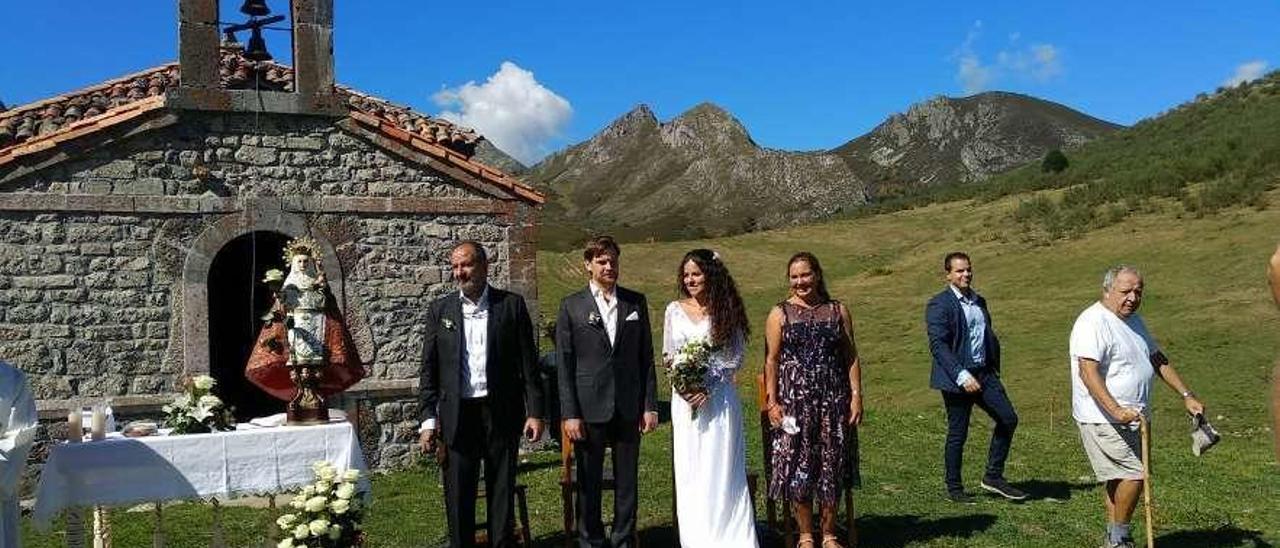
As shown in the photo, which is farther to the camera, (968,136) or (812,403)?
(968,136)

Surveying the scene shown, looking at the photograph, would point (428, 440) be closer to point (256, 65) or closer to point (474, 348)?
point (474, 348)

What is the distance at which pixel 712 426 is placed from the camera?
6512 mm

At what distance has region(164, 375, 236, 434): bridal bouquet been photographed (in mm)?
6496

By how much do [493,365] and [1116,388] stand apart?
3584 mm

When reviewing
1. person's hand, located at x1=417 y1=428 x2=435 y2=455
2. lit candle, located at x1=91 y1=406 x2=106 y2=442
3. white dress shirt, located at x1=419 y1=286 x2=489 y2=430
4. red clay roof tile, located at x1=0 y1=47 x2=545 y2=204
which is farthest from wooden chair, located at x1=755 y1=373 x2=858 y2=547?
red clay roof tile, located at x1=0 y1=47 x2=545 y2=204

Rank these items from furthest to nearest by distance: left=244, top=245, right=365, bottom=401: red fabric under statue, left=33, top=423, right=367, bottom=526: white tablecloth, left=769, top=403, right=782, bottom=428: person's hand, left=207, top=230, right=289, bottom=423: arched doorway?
left=207, top=230, right=289, bottom=423: arched doorway, left=244, top=245, right=365, bottom=401: red fabric under statue, left=769, top=403, right=782, bottom=428: person's hand, left=33, top=423, right=367, bottom=526: white tablecloth

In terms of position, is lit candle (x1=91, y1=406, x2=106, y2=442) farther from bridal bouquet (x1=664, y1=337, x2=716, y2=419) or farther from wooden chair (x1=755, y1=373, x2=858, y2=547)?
wooden chair (x1=755, y1=373, x2=858, y2=547)

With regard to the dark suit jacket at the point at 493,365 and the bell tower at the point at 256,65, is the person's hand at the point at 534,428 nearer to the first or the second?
the dark suit jacket at the point at 493,365

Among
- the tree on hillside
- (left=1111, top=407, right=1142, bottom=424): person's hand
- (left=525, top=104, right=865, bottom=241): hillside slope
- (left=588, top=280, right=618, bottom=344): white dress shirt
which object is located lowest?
(left=1111, top=407, right=1142, bottom=424): person's hand

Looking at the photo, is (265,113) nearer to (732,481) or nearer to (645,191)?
(732,481)

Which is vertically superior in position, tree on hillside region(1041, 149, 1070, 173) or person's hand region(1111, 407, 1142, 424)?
tree on hillside region(1041, 149, 1070, 173)

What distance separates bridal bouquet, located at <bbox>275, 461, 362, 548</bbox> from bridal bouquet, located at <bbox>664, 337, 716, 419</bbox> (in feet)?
5.95

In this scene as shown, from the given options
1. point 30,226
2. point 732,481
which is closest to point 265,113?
point 30,226

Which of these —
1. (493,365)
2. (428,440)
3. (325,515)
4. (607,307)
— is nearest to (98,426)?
(325,515)
